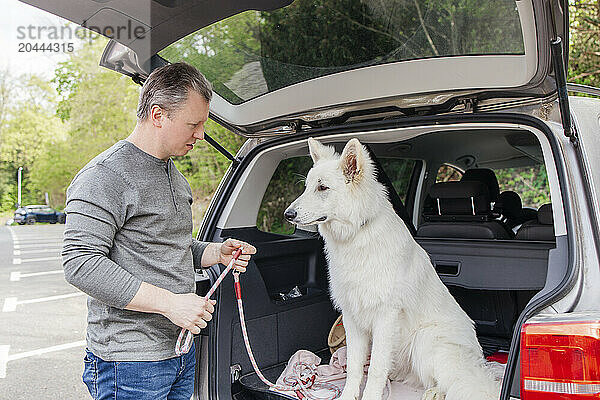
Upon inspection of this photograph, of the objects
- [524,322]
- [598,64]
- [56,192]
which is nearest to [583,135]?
[524,322]

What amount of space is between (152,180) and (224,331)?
0.91 meters

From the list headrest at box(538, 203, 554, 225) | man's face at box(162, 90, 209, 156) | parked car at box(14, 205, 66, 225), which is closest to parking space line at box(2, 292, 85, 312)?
man's face at box(162, 90, 209, 156)

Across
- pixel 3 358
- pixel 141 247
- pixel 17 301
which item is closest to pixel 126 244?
pixel 141 247

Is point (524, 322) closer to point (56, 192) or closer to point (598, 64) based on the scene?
point (598, 64)

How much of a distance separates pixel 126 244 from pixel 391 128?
1426 millimetres

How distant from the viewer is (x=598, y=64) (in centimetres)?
1007

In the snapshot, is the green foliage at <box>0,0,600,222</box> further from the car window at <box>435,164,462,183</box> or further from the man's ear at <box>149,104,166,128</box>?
the car window at <box>435,164,462,183</box>

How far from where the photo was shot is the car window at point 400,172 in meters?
4.29

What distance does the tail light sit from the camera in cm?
145

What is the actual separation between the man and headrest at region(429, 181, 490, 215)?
2073 millimetres

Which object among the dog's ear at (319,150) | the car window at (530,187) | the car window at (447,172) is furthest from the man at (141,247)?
the car window at (530,187)

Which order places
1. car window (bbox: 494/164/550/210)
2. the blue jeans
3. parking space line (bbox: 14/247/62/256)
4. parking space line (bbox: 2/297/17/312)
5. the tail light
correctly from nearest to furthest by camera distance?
the tail light → the blue jeans → parking space line (bbox: 2/297/17/312) → car window (bbox: 494/164/550/210) → parking space line (bbox: 14/247/62/256)

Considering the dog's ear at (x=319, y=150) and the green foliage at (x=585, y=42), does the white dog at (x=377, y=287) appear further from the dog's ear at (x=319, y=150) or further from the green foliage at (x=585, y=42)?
the green foliage at (x=585, y=42)

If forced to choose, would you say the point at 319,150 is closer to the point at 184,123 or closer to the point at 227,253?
the point at 227,253
